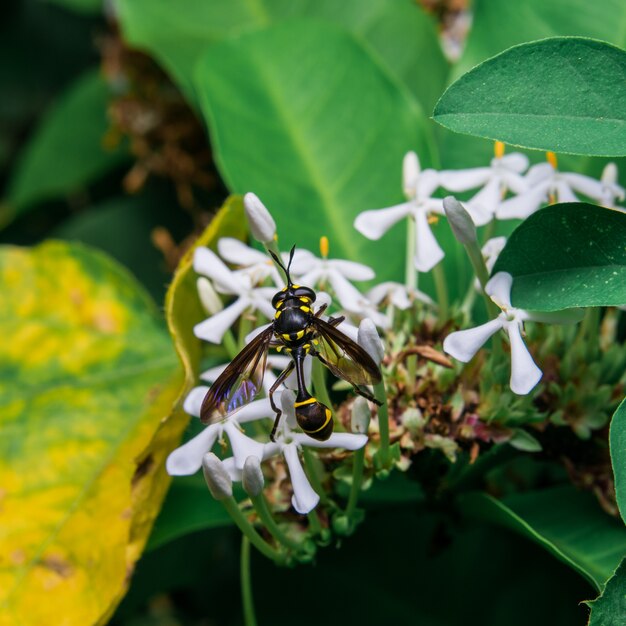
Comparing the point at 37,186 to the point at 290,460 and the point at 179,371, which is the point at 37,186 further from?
the point at 290,460

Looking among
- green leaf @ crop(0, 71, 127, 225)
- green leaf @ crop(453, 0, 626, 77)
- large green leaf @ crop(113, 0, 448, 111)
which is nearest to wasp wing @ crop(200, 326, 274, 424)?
green leaf @ crop(453, 0, 626, 77)

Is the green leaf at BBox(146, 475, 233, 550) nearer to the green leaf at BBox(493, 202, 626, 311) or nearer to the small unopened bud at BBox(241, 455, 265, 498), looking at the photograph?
the small unopened bud at BBox(241, 455, 265, 498)

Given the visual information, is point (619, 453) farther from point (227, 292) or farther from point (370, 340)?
point (227, 292)

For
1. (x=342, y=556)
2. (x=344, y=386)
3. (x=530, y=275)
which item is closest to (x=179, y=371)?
(x=344, y=386)

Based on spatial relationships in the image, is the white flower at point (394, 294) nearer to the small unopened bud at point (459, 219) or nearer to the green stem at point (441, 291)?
the green stem at point (441, 291)

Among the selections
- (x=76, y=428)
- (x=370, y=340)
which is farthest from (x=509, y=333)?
(x=76, y=428)

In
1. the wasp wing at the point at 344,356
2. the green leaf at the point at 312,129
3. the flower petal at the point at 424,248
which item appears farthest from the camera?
the green leaf at the point at 312,129

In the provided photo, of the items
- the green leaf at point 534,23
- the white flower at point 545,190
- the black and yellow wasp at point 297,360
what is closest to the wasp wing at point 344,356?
the black and yellow wasp at point 297,360
